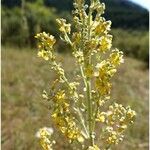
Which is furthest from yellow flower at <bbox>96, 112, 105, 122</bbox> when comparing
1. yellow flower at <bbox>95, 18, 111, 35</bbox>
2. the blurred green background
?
the blurred green background

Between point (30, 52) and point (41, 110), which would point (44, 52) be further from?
point (30, 52)

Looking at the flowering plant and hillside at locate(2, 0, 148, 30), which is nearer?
the flowering plant

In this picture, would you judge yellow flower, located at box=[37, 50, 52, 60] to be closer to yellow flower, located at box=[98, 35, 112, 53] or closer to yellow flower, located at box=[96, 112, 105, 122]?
yellow flower, located at box=[98, 35, 112, 53]

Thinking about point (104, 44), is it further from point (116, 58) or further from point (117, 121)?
point (117, 121)

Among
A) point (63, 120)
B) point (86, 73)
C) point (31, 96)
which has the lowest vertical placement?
point (63, 120)

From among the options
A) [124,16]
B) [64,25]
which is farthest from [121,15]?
[64,25]

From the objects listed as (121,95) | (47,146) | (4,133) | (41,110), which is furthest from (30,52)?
(47,146)

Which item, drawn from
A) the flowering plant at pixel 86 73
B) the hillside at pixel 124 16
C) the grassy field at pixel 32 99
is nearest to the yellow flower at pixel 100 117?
the flowering plant at pixel 86 73
